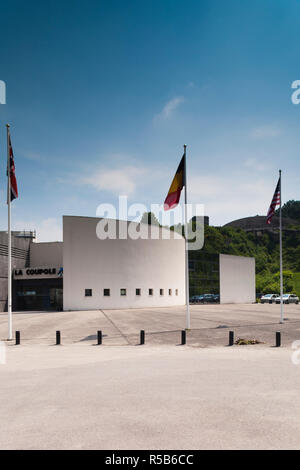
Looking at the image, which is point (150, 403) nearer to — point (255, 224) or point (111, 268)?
point (111, 268)

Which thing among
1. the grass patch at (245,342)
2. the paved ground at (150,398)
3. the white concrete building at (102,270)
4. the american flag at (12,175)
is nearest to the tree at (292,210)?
the white concrete building at (102,270)

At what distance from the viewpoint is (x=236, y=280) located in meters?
63.2

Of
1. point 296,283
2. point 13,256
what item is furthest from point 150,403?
point 296,283

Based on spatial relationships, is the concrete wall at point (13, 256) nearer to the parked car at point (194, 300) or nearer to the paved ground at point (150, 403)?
the parked car at point (194, 300)

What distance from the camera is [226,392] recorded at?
8.12 meters

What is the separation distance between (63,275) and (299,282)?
74.8m

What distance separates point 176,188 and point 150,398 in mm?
13312

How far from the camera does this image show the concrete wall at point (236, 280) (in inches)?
2388

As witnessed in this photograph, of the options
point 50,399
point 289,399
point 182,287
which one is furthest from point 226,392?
point 182,287

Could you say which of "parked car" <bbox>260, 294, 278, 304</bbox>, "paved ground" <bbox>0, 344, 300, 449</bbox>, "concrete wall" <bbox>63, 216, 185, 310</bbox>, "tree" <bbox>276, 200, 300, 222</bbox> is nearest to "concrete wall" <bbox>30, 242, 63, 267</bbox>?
"concrete wall" <bbox>63, 216, 185, 310</bbox>
